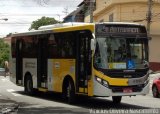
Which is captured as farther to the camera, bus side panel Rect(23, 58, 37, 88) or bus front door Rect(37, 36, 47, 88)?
bus side panel Rect(23, 58, 37, 88)

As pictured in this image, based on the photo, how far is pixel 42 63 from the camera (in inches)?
901

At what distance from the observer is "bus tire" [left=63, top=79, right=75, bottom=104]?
19.7m

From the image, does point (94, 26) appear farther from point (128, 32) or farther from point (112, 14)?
point (112, 14)

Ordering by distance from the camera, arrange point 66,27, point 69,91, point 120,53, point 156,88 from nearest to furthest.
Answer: point 120,53 < point 69,91 < point 66,27 < point 156,88

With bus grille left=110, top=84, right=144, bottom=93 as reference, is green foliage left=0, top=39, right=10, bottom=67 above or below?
above

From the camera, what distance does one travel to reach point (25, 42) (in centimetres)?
2517

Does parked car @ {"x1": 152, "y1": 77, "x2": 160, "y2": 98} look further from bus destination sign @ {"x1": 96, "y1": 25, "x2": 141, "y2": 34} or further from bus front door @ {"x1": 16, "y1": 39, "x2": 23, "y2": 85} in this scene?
bus front door @ {"x1": 16, "y1": 39, "x2": 23, "y2": 85}

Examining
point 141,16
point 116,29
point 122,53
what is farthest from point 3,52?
point 122,53

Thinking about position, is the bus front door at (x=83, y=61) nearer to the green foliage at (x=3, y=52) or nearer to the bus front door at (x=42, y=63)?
the bus front door at (x=42, y=63)

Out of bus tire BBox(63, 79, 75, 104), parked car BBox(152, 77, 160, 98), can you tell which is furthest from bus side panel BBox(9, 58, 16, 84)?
parked car BBox(152, 77, 160, 98)

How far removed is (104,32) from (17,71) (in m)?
9.43

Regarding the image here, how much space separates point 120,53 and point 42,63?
5704mm

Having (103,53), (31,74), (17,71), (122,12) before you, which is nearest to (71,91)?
(103,53)

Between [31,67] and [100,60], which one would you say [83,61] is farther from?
[31,67]
